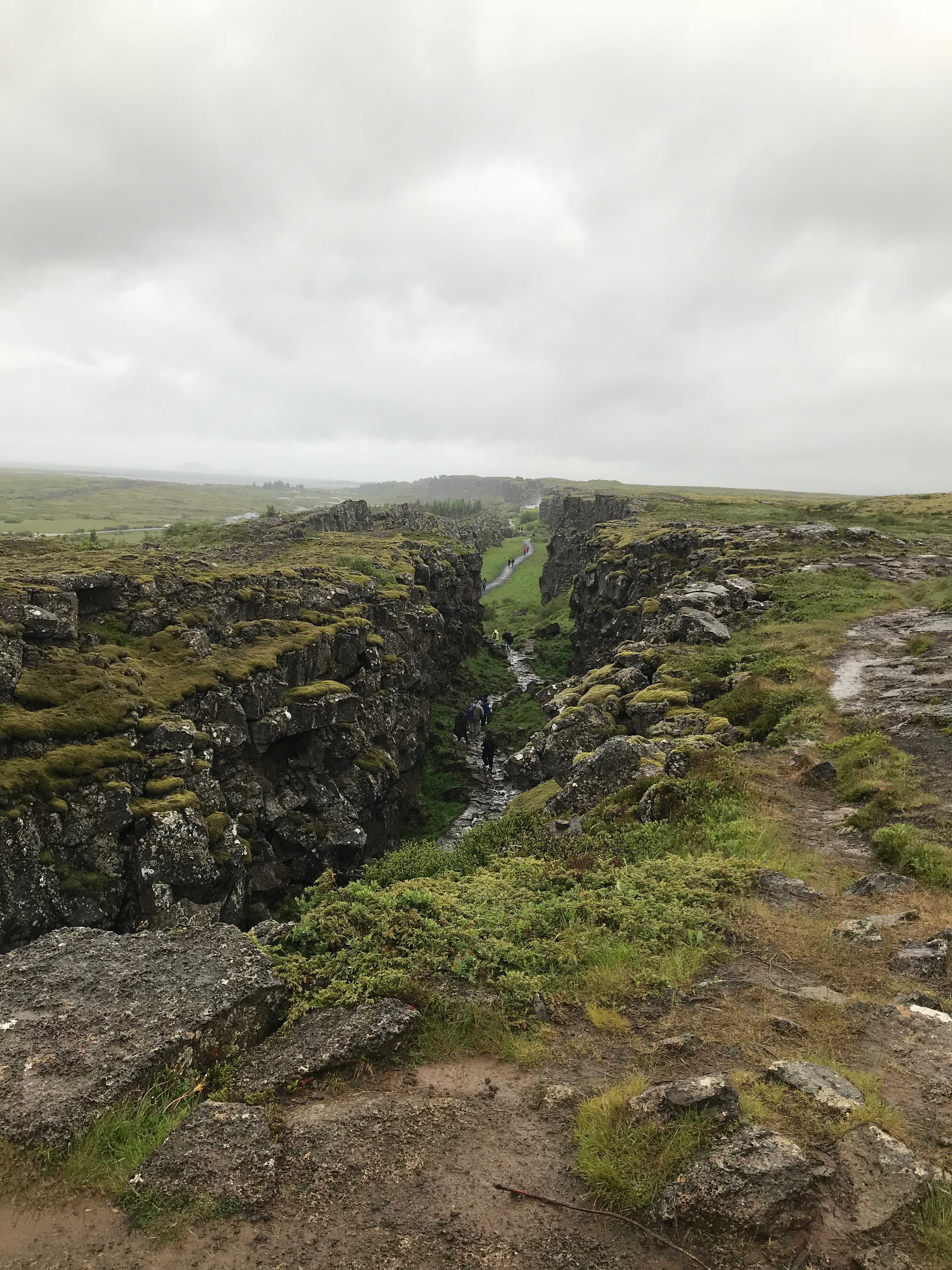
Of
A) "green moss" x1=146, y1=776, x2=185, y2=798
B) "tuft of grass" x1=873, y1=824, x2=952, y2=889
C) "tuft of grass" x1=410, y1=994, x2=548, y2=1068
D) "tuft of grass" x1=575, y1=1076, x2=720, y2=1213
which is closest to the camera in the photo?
"tuft of grass" x1=575, y1=1076, x2=720, y2=1213

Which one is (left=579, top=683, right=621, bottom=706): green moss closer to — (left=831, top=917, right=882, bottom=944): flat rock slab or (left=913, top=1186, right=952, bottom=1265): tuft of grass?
(left=831, top=917, right=882, bottom=944): flat rock slab

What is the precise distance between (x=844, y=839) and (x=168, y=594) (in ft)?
105

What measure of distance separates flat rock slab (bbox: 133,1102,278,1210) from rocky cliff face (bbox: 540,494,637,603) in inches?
3330

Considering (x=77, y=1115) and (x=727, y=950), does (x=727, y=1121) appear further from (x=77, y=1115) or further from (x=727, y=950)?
(x=77, y=1115)

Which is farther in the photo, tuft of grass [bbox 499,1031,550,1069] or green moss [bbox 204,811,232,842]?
green moss [bbox 204,811,232,842]

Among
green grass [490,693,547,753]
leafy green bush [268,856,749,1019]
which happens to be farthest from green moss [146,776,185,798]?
green grass [490,693,547,753]

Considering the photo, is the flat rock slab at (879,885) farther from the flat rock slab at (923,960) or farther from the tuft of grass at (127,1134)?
the tuft of grass at (127,1134)

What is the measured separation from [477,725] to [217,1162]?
46.3 metres

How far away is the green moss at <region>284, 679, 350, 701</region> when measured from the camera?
105ft

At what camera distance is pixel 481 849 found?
61.2ft

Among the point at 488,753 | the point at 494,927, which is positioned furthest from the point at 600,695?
the point at 494,927

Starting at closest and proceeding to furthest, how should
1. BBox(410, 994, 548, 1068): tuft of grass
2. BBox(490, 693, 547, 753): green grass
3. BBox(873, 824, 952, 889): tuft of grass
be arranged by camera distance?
BBox(410, 994, 548, 1068): tuft of grass → BBox(873, 824, 952, 889): tuft of grass → BBox(490, 693, 547, 753): green grass

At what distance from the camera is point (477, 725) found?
175 ft

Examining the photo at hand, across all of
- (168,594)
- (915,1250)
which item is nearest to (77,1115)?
(915,1250)
